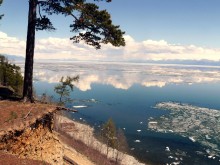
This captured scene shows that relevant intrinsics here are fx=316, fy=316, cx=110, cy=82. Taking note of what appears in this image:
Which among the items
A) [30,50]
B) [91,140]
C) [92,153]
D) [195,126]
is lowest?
[91,140]

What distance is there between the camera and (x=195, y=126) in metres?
108

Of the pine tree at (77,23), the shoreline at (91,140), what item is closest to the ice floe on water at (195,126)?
the shoreline at (91,140)

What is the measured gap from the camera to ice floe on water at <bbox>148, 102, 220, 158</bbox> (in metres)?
89.2

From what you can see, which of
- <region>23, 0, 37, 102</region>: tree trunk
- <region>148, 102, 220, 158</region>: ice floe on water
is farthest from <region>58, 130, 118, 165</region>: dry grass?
<region>23, 0, 37, 102</region>: tree trunk

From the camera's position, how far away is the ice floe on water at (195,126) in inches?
3512

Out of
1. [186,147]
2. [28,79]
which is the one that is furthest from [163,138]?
[28,79]

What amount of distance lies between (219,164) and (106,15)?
198ft

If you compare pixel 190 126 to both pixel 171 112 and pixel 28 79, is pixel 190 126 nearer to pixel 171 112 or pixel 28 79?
pixel 171 112

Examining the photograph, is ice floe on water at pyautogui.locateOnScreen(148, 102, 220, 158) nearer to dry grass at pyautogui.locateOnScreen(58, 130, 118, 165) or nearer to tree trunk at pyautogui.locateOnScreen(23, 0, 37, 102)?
dry grass at pyautogui.locateOnScreen(58, 130, 118, 165)

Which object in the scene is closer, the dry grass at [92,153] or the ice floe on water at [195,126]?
the dry grass at [92,153]

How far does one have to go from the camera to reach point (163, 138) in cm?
9325

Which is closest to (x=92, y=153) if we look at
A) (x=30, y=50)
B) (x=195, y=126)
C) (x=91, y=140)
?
(x=91, y=140)

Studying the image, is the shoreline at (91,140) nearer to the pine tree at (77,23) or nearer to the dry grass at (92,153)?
the dry grass at (92,153)

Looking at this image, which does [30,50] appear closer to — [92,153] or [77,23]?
[77,23]
